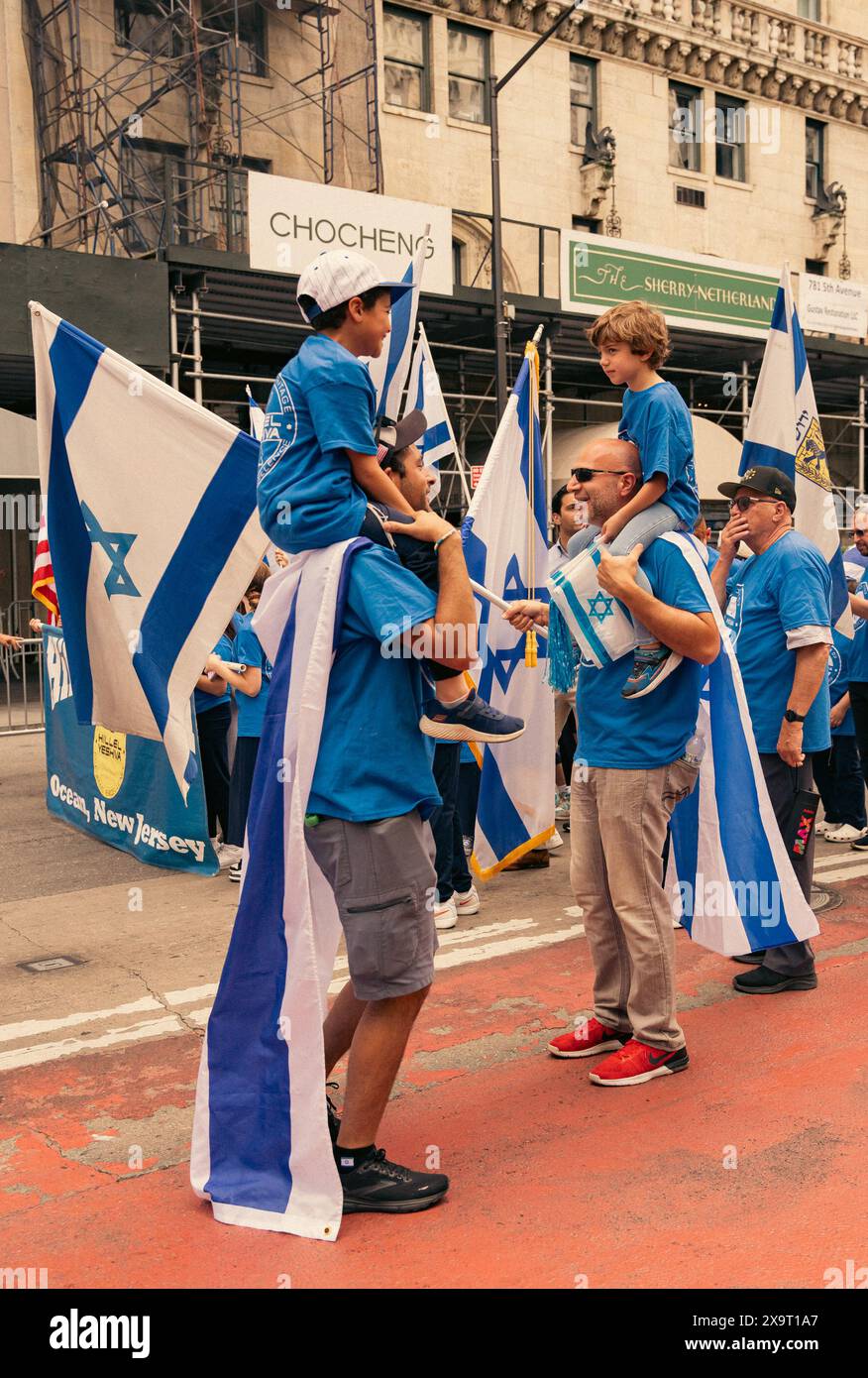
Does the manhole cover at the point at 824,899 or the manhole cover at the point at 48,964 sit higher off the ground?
the manhole cover at the point at 824,899

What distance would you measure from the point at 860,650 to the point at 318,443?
5.52m

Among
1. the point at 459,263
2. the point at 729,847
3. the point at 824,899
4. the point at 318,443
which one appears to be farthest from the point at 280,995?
the point at 459,263

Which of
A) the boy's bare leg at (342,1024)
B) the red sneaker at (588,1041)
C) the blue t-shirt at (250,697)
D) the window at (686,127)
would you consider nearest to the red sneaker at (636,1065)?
the red sneaker at (588,1041)

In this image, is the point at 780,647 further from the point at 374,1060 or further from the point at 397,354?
the point at 374,1060

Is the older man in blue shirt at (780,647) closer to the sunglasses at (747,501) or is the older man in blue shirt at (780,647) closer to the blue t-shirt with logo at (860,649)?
the sunglasses at (747,501)

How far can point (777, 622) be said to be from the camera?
5320 mm

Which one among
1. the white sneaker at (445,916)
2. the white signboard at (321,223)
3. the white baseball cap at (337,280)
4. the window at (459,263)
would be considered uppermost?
the window at (459,263)

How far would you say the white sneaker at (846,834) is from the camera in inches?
320

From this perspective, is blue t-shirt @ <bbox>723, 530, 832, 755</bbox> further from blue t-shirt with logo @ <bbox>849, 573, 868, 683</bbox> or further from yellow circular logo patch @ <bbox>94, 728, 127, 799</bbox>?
yellow circular logo patch @ <bbox>94, 728, 127, 799</bbox>

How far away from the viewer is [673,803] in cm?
429

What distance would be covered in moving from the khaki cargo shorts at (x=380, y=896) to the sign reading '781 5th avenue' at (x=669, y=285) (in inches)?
711

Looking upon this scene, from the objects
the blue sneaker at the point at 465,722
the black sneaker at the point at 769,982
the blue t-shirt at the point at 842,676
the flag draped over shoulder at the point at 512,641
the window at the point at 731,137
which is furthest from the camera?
the window at the point at 731,137

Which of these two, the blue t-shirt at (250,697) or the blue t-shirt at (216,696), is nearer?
the blue t-shirt at (250,697)

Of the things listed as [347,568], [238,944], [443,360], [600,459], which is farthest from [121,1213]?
[443,360]
